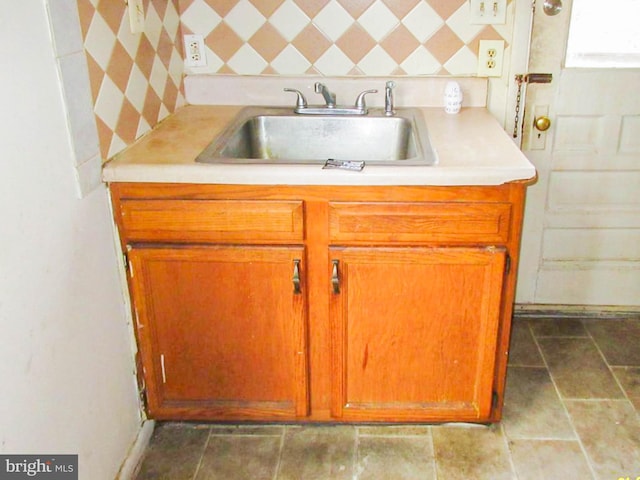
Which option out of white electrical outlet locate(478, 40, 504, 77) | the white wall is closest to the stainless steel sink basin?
white electrical outlet locate(478, 40, 504, 77)

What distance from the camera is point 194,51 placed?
81.5 inches

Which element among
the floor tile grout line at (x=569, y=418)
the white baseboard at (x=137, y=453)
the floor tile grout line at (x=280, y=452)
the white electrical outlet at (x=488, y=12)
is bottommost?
the floor tile grout line at (x=569, y=418)

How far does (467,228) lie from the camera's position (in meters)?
1.53

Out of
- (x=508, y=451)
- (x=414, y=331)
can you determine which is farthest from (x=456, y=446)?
(x=414, y=331)

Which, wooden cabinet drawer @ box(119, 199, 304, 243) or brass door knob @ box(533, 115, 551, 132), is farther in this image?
brass door knob @ box(533, 115, 551, 132)

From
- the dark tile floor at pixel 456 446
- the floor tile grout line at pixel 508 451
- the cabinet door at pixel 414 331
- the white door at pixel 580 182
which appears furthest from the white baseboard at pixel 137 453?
the white door at pixel 580 182

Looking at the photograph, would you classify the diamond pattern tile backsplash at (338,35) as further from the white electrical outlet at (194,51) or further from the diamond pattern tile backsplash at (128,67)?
the diamond pattern tile backsplash at (128,67)

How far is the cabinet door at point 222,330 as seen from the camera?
158 centimetres

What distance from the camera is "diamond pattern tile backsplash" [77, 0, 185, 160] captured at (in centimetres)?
144

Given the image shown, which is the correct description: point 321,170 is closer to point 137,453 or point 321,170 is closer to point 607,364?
point 137,453

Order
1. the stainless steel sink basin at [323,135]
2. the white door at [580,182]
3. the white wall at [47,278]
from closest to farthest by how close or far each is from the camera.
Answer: the white wall at [47,278]
the stainless steel sink basin at [323,135]
the white door at [580,182]

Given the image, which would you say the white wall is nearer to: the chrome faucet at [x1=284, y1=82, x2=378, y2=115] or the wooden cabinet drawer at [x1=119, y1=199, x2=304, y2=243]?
the wooden cabinet drawer at [x1=119, y1=199, x2=304, y2=243]

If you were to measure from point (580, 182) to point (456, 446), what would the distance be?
1.10 m

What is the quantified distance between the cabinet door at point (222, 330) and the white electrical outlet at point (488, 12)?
1.05 m
